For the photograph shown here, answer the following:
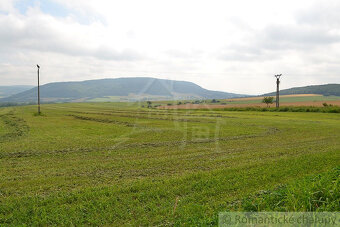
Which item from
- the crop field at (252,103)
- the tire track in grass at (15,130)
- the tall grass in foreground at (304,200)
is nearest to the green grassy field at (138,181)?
the tall grass in foreground at (304,200)

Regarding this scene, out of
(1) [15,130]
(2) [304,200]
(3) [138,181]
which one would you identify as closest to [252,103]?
(1) [15,130]

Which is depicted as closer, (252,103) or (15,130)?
(15,130)

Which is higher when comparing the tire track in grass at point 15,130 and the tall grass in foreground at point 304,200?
the tall grass in foreground at point 304,200

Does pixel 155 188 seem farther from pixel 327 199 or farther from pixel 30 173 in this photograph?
pixel 30 173

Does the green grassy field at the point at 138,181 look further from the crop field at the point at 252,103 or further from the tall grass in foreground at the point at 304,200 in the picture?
the crop field at the point at 252,103

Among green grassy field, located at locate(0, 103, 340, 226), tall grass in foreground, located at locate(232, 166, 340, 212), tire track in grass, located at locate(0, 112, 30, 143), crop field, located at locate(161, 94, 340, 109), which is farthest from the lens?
crop field, located at locate(161, 94, 340, 109)

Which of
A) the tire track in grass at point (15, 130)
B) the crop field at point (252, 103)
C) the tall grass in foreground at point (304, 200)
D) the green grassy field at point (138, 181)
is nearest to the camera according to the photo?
the tall grass in foreground at point (304, 200)

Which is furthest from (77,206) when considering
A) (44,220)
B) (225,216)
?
(225,216)

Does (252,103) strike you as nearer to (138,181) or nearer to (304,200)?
→ (138,181)

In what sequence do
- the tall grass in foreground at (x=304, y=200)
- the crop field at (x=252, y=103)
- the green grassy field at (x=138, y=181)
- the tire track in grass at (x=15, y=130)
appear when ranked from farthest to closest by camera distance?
the crop field at (x=252, y=103) → the tire track in grass at (x=15, y=130) → the green grassy field at (x=138, y=181) → the tall grass in foreground at (x=304, y=200)

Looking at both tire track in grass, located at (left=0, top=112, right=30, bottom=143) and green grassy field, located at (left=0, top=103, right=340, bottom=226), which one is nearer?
green grassy field, located at (left=0, top=103, right=340, bottom=226)

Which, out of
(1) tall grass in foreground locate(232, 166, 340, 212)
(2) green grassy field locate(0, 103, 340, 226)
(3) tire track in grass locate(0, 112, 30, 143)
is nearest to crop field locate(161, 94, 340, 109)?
(3) tire track in grass locate(0, 112, 30, 143)

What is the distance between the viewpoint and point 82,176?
10.6 m

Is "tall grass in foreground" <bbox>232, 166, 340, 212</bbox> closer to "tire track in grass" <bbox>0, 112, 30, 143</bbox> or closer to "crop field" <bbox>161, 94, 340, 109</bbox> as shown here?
"tire track in grass" <bbox>0, 112, 30, 143</bbox>
